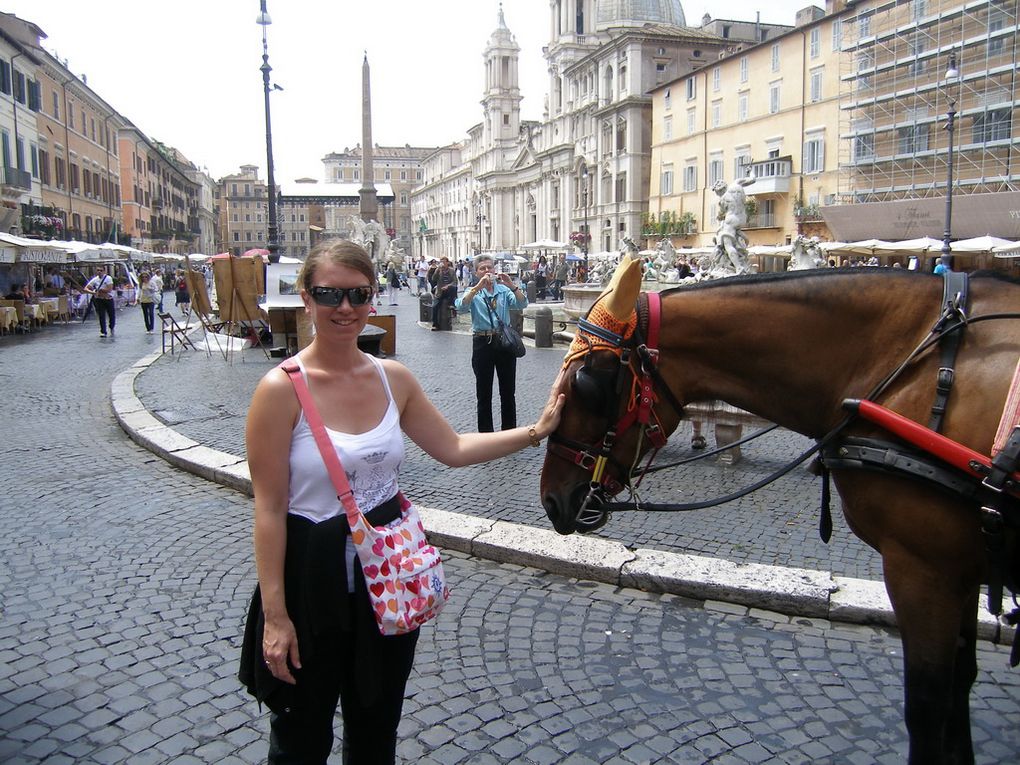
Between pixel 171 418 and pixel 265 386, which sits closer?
pixel 265 386

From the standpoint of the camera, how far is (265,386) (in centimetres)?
196

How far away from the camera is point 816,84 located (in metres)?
39.7

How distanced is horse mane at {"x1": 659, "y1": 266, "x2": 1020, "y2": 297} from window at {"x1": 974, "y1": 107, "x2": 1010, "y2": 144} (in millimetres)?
32803

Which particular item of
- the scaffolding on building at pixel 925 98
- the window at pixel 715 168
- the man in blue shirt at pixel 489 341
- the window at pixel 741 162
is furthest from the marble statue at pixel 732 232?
the window at pixel 715 168

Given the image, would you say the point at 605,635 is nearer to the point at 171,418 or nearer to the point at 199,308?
the point at 171,418

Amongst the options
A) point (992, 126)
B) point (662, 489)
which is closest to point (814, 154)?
point (992, 126)

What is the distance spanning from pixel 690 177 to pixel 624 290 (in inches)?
1994

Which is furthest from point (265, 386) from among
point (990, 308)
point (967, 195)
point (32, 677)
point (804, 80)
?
point (804, 80)

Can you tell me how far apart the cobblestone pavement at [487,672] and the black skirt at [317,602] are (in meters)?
0.94

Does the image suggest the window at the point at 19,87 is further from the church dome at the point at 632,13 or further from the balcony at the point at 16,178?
the church dome at the point at 632,13

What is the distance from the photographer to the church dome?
239 feet

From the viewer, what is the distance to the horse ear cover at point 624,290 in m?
2.21

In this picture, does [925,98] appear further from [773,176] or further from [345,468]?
[345,468]

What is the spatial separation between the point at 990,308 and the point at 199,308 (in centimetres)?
1543
